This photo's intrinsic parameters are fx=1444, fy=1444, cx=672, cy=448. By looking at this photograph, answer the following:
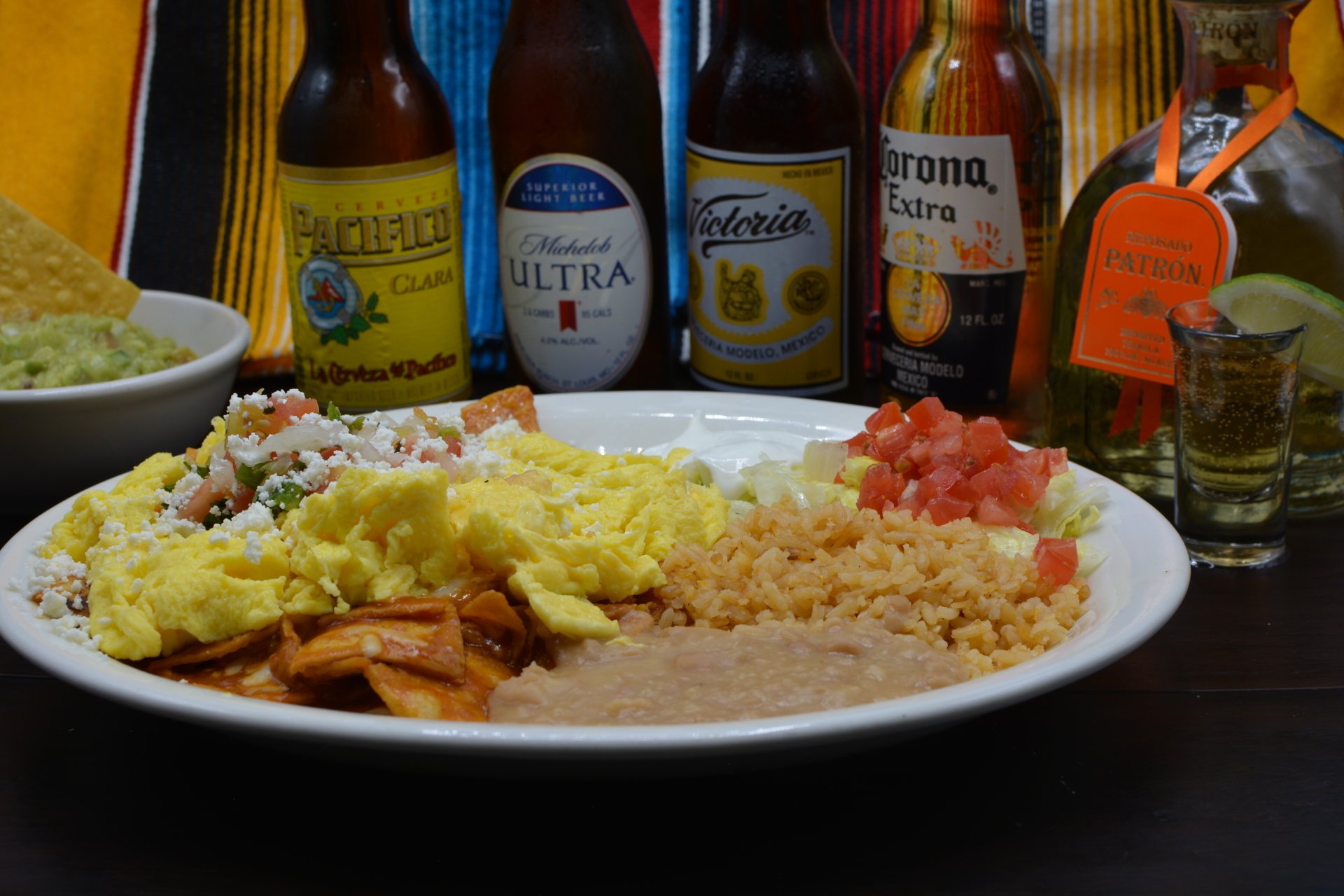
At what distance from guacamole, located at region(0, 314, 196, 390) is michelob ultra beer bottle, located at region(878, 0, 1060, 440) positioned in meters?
0.95

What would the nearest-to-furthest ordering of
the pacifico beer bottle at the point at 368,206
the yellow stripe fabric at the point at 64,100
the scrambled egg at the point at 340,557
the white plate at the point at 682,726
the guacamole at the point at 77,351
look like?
1. the white plate at the point at 682,726
2. the scrambled egg at the point at 340,557
3. the guacamole at the point at 77,351
4. the pacifico beer bottle at the point at 368,206
5. the yellow stripe fabric at the point at 64,100

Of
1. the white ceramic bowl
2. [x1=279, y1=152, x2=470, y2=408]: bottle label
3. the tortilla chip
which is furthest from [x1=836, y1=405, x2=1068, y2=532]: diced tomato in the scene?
the tortilla chip

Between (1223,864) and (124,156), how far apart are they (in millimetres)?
2059

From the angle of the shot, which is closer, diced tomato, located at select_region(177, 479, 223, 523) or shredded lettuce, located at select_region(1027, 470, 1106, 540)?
diced tomato, located at select_region(177, 479, 223, 523)

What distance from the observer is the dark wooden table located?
1.03m

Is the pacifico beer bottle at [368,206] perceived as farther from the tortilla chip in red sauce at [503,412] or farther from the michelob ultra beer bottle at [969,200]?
→ the michelob ultra beer bottle at [969,200]

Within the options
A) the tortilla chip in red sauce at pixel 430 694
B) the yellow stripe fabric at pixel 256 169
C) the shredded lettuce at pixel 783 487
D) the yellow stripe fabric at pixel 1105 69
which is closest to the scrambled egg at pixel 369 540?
the tortilla chip in red sauce at pixel 430 694

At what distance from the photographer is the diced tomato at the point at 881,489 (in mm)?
1457

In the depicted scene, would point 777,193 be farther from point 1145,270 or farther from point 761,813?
point 761,813

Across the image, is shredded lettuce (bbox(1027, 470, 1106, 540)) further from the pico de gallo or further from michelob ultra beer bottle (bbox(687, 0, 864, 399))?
michelob ultra beer bottle (bbox(687, 0, 864, 399))

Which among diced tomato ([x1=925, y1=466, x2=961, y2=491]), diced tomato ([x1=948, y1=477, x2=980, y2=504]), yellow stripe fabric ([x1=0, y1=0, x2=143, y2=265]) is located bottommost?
diced tomato ([x1=948, y1=477, x2=980, y2=504])

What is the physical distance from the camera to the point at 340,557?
1.19 metres

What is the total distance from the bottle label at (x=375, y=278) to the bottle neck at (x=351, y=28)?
16 cm

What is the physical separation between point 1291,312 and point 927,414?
37 centimetres
